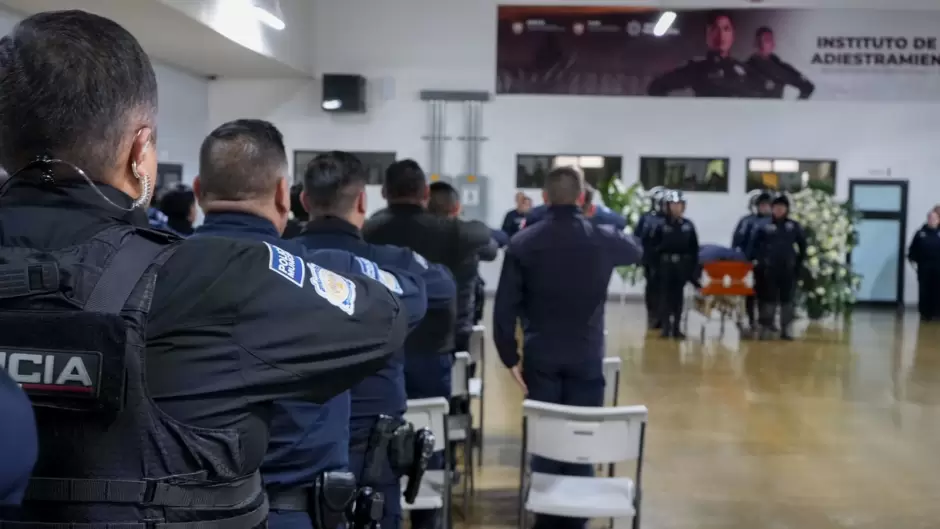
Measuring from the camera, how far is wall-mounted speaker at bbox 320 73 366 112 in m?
13.1

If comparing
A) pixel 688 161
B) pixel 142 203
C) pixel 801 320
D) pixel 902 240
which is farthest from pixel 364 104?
pixel 142 203

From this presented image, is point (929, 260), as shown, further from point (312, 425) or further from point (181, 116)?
point (312, 425)

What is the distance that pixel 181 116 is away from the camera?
41.5 feet

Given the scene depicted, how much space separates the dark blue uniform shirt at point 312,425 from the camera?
1982 mm

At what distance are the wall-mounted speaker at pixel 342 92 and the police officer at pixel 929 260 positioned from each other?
8.10 meters

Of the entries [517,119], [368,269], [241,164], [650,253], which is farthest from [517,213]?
[241,164]

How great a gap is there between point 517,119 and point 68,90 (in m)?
12.6

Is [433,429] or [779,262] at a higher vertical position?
[779,262]

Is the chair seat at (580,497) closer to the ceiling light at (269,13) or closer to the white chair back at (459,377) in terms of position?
the white chair back at (459,377)

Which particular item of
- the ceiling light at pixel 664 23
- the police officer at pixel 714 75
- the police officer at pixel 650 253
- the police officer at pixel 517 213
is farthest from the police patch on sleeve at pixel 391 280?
the police officer at pixel 714 75

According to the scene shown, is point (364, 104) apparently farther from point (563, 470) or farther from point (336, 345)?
point (336, 345)

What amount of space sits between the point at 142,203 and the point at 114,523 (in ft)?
1.29

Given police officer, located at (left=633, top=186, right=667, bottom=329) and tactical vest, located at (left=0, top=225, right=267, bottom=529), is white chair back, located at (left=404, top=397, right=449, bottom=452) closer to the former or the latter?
tactical vest, located at (left=0, top=225, right=267, bottom=529)

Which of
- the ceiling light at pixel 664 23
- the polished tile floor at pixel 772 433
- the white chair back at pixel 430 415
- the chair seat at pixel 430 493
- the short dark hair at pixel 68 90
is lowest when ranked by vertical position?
the polished tile floor at pixel 772 433
